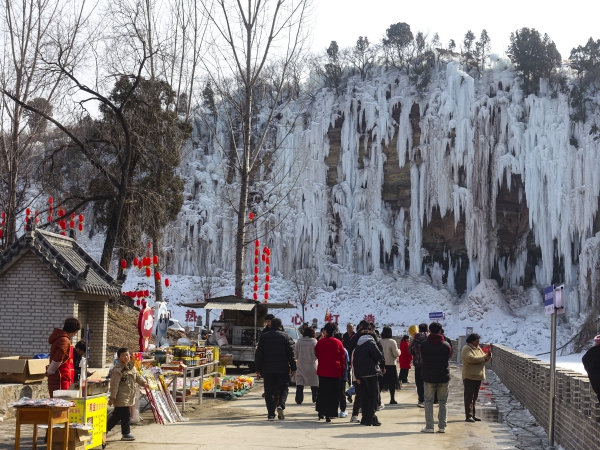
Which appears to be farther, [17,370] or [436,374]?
[17,370]

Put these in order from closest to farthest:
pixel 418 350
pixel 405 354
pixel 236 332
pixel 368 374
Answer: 1. pixel 368 374
2. pixel 418 350
3. pixel 405 354
4. pixel 236 332

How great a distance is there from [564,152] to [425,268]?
43.8 ft

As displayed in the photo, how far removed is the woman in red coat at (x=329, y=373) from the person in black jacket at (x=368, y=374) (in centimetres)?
41

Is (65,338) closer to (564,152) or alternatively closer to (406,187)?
(564,152)

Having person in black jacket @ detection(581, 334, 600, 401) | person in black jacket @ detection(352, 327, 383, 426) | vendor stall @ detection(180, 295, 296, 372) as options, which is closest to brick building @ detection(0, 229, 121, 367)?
vendor stall @ detection(180, 295, 296, 372)

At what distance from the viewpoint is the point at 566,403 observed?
32.9 ft

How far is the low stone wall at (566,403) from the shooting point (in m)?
8.32

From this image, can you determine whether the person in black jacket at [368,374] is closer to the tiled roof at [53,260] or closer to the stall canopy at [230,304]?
the tiled roof at [53,260]

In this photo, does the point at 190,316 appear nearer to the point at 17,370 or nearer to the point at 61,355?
the point at 17,370

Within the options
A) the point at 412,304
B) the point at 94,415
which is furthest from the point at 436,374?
the point at 412,304

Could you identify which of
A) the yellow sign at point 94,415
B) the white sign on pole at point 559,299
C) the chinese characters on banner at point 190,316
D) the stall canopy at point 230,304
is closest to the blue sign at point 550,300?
the white sign on pole at point 559,299

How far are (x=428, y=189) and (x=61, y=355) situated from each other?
43.8m

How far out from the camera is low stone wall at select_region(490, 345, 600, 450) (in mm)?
8320

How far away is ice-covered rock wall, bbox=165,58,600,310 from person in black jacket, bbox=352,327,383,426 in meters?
35.4
